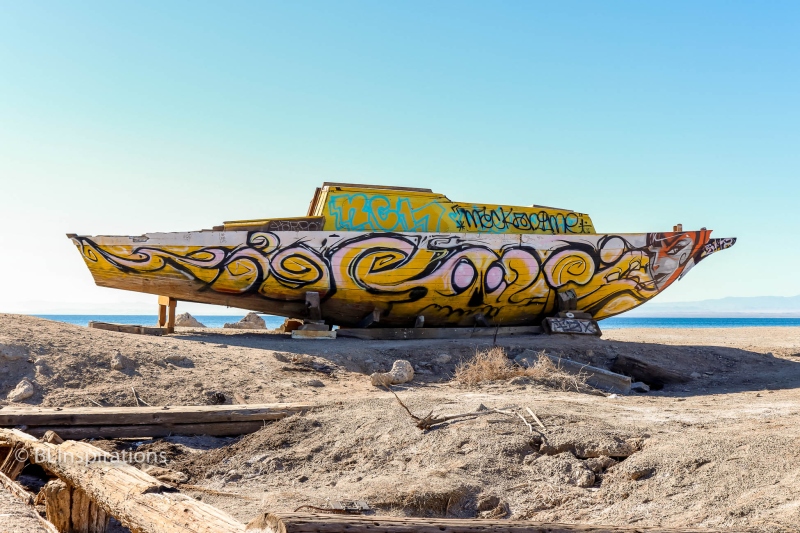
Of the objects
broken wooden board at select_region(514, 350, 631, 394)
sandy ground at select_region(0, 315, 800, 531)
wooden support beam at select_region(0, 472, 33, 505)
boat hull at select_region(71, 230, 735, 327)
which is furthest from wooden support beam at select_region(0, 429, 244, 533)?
boat hull at select_region(71, 230, 735, 327)

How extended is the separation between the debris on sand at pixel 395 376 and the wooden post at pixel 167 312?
5668 mm

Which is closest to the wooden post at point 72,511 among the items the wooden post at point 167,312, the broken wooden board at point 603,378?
the broken wooden board at point 603,378

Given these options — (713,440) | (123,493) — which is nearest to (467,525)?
(123,493)

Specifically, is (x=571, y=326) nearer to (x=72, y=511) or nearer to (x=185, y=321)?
(x=72, y=511)

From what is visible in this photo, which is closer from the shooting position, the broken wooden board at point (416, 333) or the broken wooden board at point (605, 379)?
the broken wooden board at point (605, 379)

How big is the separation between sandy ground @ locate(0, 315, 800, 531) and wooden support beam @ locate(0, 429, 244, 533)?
71 centimetres

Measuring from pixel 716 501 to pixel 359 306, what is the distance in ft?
35.0

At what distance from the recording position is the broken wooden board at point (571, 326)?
14758 millimetres

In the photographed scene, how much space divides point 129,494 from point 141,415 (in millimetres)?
2856

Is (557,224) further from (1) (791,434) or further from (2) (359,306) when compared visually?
(1) (791,434)

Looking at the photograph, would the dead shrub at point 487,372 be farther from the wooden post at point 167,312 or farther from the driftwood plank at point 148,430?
the wooden post at point 167,312

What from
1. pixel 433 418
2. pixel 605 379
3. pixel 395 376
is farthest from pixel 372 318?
pixel 433 418

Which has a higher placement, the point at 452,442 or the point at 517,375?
the point at 517,375

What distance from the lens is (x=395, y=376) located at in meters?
9.88
